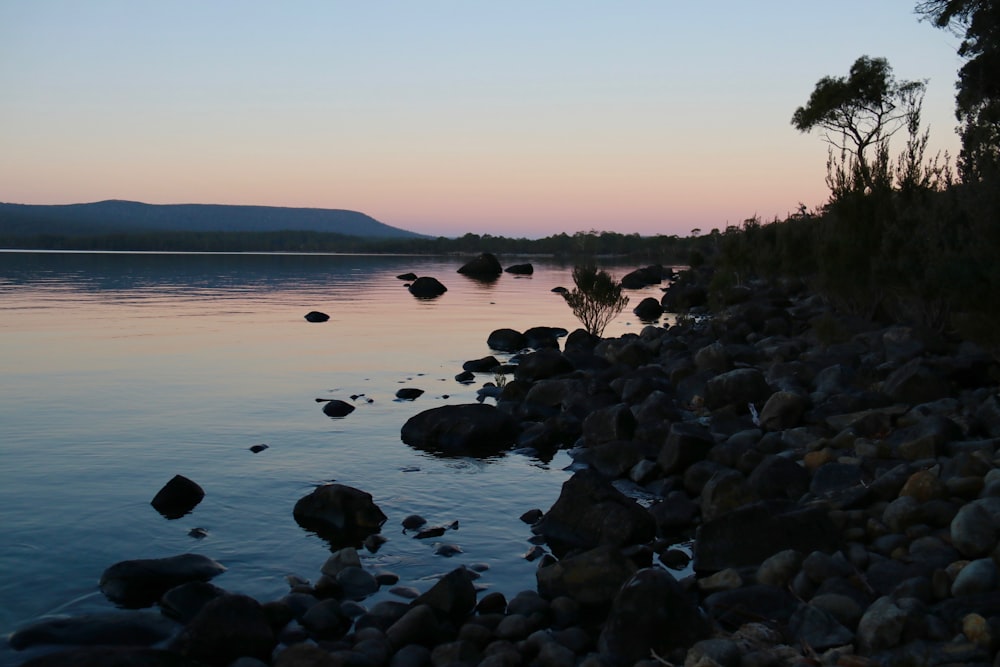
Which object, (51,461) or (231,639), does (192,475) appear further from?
(231,639)

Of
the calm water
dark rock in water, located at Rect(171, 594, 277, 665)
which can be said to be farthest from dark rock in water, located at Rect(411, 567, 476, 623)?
dark rock in water, located at Rect(171, 594, 277, 665)

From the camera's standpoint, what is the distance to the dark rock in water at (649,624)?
21.8 ft

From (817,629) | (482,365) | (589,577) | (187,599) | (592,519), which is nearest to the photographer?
(817,629)

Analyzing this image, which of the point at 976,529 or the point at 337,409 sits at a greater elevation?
the point at 976,529

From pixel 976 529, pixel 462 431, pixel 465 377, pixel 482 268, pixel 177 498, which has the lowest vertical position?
pixel 177 498

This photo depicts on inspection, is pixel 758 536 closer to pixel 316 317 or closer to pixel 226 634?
pixel 226 634

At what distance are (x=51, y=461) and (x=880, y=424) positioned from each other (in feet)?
39.3

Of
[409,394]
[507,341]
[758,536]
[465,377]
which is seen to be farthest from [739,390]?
[507,341]

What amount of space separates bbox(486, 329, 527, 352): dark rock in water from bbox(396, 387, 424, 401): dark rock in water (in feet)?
27.8

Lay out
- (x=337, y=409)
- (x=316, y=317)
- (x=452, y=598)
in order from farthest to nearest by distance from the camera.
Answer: (x=316, y=317) < (x=337, y=409) < (x=452, y=598)

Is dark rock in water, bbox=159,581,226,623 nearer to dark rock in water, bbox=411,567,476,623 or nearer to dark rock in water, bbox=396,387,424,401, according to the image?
dark rock in water, bbox=411,567,476,623

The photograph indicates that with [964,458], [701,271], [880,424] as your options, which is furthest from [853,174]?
[701,271]

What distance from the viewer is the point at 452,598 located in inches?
296

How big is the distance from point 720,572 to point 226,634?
4257 millimetres
